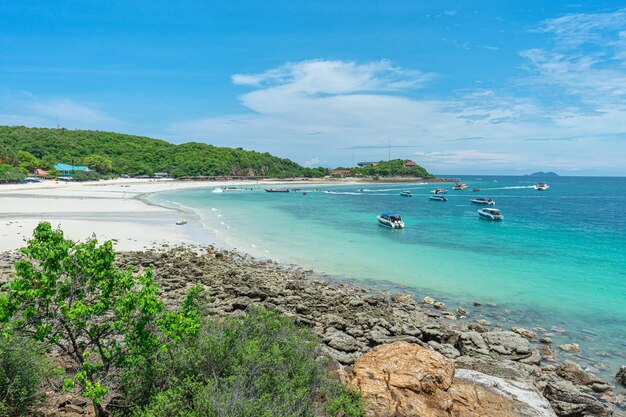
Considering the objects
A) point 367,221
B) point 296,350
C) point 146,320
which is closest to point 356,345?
point 296,350

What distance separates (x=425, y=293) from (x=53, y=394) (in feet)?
51.7

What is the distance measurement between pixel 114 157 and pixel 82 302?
150 meters

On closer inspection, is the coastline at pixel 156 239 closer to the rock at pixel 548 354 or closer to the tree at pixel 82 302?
the rock at pixel 548 354

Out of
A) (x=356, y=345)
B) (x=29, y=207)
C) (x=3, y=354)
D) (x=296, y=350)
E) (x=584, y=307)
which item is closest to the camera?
(x=3, y=354)

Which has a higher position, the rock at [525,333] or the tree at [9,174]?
the tree at [9,174]

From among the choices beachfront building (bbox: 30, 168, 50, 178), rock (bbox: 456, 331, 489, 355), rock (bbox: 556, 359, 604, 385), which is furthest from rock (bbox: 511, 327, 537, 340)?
beachfront building (bbox: 30, 168, 50, 178)

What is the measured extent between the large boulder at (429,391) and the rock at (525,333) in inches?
251

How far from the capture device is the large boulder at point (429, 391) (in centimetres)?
755

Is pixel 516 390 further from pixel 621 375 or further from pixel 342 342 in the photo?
pixel 621 375

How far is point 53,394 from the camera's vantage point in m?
8.15

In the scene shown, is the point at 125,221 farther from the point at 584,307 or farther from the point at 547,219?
the point at 547,219

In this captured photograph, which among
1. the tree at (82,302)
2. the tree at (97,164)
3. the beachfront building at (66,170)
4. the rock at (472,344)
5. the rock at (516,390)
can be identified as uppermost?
the tree at (97,164)

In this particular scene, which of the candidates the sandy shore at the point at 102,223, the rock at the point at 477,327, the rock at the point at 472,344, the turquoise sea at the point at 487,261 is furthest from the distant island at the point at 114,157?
the rock at the point at 472,344

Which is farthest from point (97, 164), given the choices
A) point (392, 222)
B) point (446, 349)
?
point (446, 349)
